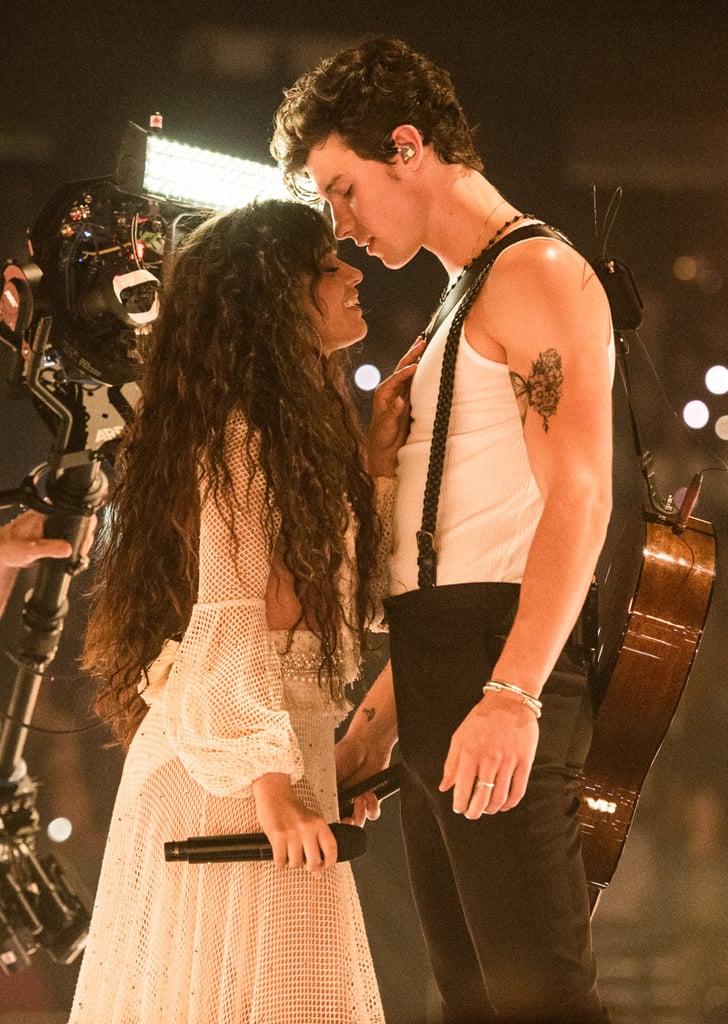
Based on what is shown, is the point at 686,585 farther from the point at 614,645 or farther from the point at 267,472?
the point at 267,472

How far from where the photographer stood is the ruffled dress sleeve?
3.95 ft

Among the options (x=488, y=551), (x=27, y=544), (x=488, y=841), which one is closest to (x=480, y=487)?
(x=488, y=551)

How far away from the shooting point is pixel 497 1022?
1.31m

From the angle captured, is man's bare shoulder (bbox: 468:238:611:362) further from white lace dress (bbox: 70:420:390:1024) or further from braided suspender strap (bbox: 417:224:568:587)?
white lace dress (bbox: 70:420:390:1024)

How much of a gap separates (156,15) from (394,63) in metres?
1.14

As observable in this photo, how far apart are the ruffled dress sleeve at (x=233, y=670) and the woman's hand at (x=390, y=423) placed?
0.25 metres

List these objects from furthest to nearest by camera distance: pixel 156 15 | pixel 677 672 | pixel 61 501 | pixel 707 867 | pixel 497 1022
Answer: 1. pixel 707 867
2. pixel 156 15
3. pixel 61 501
4. pixel 677 672
5. pixel 497 1022

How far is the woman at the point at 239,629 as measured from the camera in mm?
1202

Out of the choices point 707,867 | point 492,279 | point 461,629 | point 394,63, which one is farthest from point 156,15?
point 707,867

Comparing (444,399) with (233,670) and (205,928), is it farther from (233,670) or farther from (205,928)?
(205,928)

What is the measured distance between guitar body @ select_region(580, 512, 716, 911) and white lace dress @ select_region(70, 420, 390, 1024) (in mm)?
411

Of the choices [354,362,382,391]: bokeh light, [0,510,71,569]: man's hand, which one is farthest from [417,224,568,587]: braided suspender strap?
[354,362,382,391]: bokeh light

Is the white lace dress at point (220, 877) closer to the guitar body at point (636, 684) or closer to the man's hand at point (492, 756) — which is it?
the man's hand at point (492, 756)

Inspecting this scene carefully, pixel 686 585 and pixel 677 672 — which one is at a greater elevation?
pixel 686 585
